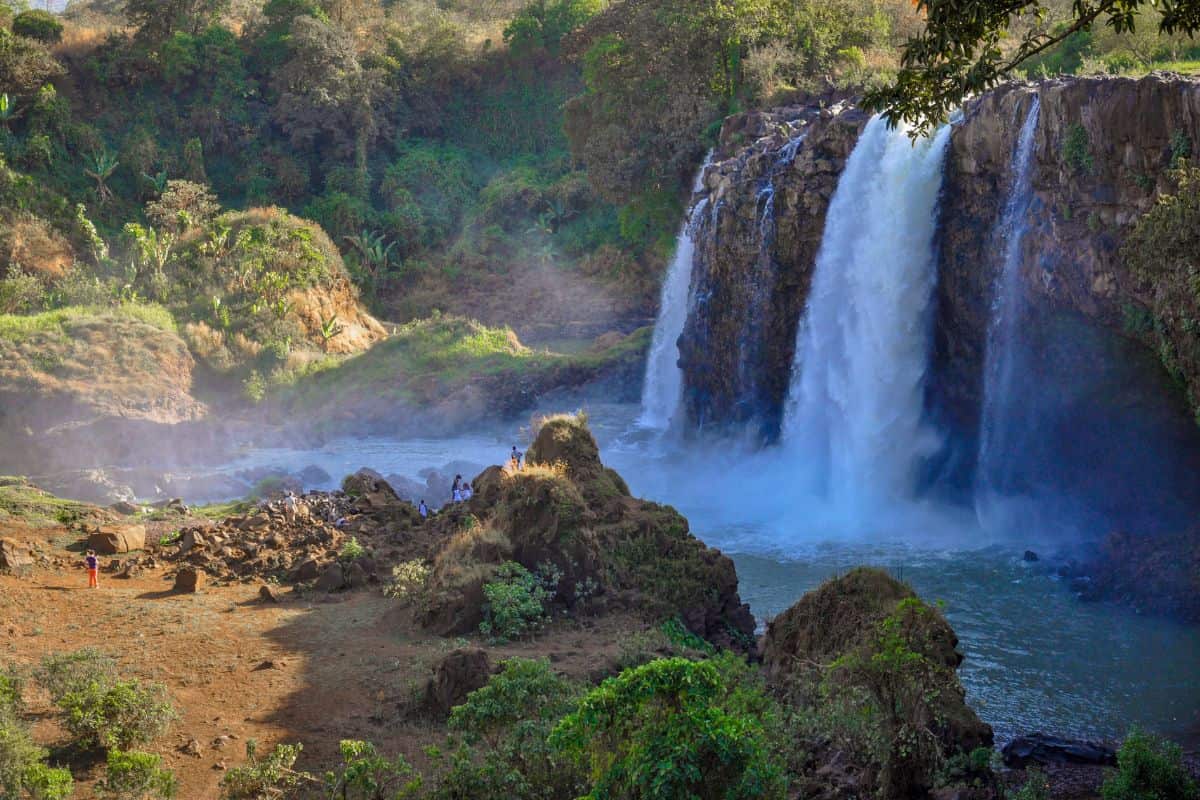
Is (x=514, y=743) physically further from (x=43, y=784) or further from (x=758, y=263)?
(x=758, y=263)

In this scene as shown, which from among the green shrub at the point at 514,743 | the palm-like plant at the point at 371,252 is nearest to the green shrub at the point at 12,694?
the green shrub at the point at 514,743

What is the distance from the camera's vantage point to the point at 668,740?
6965 mm

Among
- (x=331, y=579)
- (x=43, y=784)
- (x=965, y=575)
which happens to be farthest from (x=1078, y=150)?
(x=43, y=784)

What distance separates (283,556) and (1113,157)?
46.0 feet

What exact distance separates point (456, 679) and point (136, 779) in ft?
10.7

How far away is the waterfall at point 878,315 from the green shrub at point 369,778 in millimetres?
15051

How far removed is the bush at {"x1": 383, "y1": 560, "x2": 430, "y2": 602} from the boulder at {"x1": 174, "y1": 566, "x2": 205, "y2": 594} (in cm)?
277

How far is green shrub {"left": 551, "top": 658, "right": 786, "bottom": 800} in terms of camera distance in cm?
688

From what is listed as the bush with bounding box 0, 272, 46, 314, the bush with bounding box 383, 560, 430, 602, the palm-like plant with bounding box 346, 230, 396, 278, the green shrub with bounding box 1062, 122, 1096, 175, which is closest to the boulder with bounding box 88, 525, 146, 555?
the bush with bounding box 383, 560, 430, 602

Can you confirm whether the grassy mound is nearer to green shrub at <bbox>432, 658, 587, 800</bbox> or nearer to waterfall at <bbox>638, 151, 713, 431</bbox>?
waterfall at <bbox>638, 151, 713, 431</bbox>

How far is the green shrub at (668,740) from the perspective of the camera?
6.88 metres

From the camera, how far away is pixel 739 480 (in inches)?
1025

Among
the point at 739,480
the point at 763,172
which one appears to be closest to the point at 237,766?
the point at 739,480

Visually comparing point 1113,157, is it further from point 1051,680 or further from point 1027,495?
point 1051,680
